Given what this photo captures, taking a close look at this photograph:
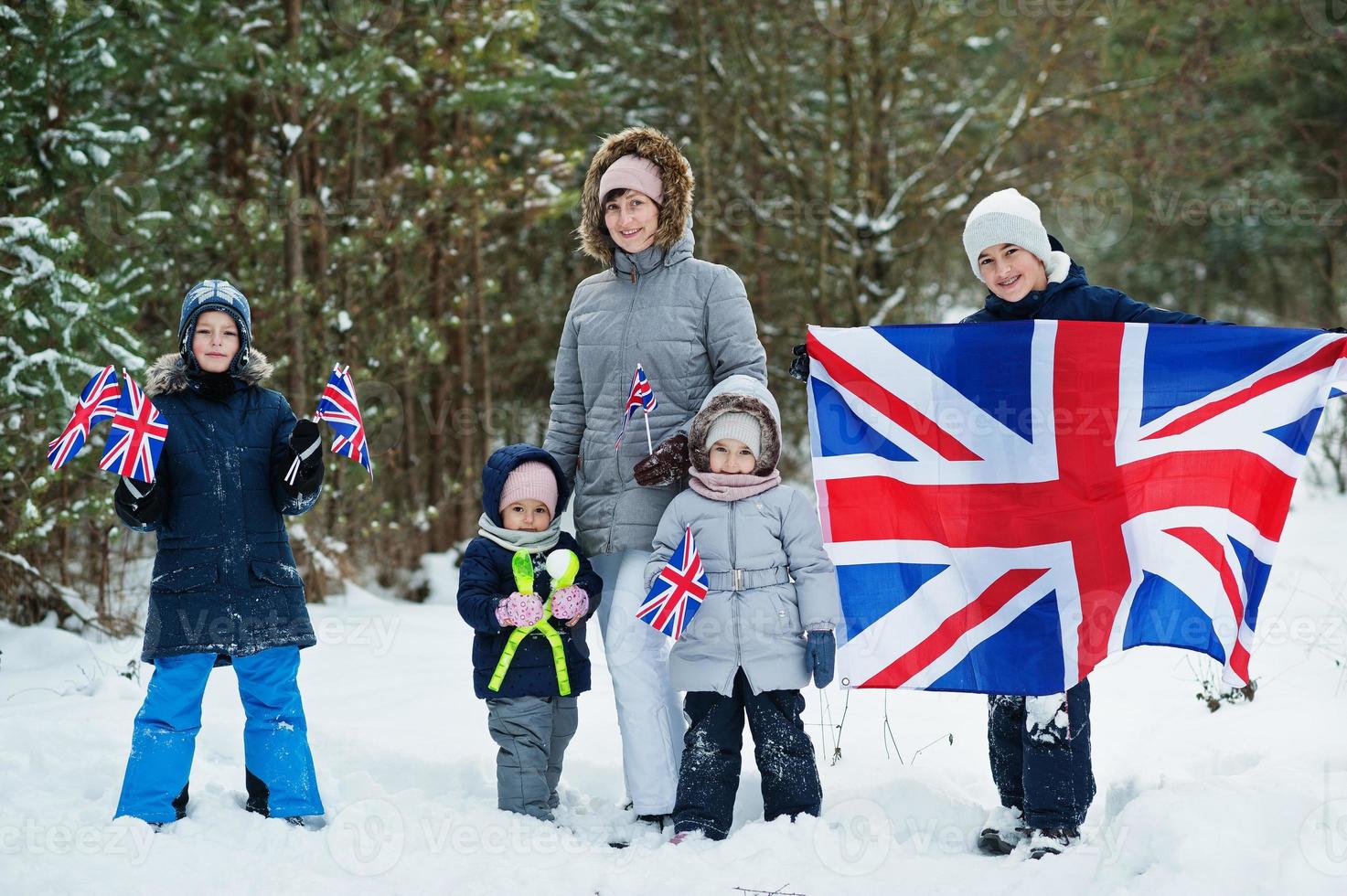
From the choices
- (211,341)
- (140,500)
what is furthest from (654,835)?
(211,341)

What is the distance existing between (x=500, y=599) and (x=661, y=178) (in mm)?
1614

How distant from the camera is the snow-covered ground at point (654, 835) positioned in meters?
3.21

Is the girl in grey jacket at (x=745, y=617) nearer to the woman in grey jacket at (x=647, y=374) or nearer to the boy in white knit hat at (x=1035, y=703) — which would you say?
the woman in grey jacket at (x=647, y=374)

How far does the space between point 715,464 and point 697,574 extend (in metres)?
0.40

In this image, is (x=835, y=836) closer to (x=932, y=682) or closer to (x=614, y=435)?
(x=932, y=682)

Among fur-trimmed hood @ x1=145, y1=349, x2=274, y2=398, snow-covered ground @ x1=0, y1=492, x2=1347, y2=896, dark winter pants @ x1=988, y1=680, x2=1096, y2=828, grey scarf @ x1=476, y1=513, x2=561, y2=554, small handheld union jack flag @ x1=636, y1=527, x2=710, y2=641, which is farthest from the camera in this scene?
grey scarf @ x1=476, y1=513, x2=561, y2=554

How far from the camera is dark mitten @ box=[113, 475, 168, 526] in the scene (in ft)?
12.0

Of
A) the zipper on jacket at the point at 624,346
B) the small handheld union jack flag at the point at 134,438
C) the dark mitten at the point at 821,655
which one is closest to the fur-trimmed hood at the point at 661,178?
the zipper on jacket at the point at 624,346

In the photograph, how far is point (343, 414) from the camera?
12.7ft

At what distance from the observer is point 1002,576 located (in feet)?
12.8

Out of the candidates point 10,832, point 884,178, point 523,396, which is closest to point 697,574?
point 10,832

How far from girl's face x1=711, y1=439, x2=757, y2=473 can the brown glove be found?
128mm

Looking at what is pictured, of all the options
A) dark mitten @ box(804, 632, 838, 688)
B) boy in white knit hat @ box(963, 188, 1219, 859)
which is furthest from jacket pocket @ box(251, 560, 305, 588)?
boy in white knit hat @ box(963, 188, 1219, 859)

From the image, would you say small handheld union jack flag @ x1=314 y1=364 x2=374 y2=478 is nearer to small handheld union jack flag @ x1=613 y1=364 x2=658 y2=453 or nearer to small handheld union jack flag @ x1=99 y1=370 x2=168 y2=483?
small handheld union jack flag @ x1=99 y1=370 x2=168 y2=483
